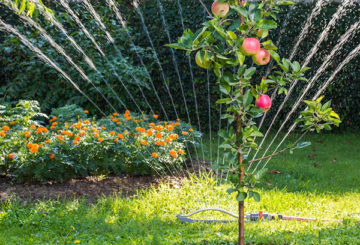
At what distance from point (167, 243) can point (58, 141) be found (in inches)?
76.1

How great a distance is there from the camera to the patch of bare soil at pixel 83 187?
3818 mm

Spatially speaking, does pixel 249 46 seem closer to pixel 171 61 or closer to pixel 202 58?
pixel 202 58

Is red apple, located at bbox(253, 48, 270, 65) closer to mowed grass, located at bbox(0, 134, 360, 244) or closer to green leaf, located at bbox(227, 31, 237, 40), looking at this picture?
green leaf, located at bbox(227, 31, 237, 40)

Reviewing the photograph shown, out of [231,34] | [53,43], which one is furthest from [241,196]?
[53,43]

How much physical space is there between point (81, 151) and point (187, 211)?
49.4 inches

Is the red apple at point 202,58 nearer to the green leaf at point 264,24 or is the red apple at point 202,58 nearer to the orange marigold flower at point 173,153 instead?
the green leaf at point 264,24

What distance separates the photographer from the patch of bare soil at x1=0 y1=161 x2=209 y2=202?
3.82 meters

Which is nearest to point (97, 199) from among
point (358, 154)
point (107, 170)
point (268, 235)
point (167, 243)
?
point (107, 170)

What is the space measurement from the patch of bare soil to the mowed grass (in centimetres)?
13

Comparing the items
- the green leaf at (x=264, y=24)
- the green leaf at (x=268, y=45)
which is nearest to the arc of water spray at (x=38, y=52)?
the green leaf at (x=268, y=45)

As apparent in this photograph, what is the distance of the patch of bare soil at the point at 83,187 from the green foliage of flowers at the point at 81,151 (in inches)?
2.9

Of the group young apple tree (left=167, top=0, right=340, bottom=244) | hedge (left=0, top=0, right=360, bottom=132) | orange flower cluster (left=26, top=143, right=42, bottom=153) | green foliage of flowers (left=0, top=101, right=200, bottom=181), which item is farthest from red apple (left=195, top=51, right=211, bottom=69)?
hedge (left=0, top=0, right=360, bottom=132)

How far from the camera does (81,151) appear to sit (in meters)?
4.24

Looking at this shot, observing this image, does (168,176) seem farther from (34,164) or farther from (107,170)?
(34,164)
